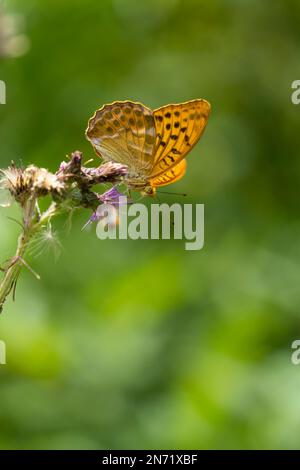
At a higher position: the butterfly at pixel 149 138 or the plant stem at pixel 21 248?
the butterfly at pixel 149 138

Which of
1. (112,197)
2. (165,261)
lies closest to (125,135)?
(112,197)

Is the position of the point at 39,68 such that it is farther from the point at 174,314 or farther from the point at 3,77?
the point at 174,314

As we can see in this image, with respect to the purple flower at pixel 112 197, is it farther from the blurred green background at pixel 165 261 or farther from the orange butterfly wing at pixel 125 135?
the blurred green background at pixel 165 261

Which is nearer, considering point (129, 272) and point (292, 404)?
point (292, 404)

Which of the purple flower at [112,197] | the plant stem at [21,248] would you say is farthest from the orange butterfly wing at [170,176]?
the plant stem at [21,248]

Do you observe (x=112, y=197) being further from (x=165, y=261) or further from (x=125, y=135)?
(x=165, y=261)
